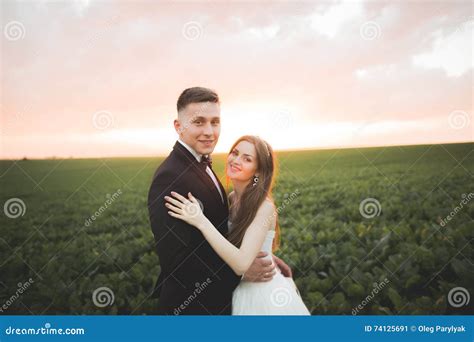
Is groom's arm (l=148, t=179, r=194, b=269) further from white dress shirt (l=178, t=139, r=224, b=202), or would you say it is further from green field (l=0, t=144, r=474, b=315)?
green field (l=0, t=144, r=474, b=315)

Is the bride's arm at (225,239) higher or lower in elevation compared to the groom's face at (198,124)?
lower

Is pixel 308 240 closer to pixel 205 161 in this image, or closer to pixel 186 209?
pixel 205 161

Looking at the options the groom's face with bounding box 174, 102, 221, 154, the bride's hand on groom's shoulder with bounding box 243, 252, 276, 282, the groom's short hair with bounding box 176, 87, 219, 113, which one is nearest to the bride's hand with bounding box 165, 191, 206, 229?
the groom's face with bounding box 174, 102, 221, 154

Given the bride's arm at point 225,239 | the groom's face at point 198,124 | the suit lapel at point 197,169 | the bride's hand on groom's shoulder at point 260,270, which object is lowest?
the bride's hand on groom's shoulder at point 260,270

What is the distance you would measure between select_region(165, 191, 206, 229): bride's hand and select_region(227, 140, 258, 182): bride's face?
440 millimetres

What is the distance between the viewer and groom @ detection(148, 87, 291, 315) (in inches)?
139

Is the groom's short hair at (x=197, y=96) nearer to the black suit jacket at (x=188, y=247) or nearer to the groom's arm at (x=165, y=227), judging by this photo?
the black suit jacket at (x=188, y=247)

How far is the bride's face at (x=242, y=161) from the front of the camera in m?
3.79

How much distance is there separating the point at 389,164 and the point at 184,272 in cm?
511

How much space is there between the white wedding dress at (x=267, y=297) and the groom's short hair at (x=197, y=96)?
1.27 metres

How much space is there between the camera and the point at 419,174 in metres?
7.43

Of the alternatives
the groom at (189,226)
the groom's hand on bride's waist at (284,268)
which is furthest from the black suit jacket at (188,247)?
the groom's hand on bride's waist at (284,268)

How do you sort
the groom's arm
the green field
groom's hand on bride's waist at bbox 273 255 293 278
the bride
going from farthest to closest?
the green field, groom's hand on bride's waist at bbox 273 255 293 278, the bride, the groom's arm
